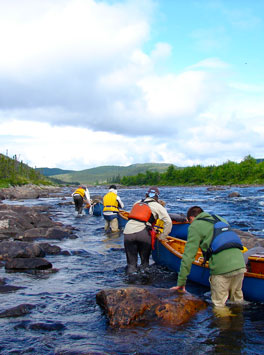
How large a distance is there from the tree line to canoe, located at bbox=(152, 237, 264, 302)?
308ft

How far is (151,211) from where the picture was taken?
364 inches

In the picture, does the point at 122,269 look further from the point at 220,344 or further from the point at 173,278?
the point at 220,344

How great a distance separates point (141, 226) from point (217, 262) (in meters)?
3.27

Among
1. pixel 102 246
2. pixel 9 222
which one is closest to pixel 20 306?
pixel 102 246

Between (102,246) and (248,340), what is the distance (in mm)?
9083

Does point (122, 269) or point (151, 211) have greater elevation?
point (151, 211)

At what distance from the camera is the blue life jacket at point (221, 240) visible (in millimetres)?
6121

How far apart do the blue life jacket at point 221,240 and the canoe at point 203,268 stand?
118 centimetres

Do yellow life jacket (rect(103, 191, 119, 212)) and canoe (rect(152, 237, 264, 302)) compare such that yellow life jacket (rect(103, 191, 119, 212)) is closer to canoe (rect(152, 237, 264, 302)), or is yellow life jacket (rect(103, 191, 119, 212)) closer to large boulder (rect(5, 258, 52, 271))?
canoe (rect(152, 237, 264, 302))

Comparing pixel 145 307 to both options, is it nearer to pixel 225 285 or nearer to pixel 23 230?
pixel 225 285

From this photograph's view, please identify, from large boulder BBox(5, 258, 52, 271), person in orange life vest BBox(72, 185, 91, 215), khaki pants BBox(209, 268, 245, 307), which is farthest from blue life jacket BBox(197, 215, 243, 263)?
person in orange life vest BBox(72, 185, 91, 215)

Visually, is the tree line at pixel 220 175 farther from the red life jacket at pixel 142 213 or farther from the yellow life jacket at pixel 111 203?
the red life jacket at pixel 142 213

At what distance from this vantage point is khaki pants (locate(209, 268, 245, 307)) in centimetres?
623

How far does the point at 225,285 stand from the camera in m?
6.30
